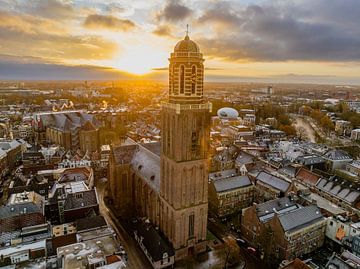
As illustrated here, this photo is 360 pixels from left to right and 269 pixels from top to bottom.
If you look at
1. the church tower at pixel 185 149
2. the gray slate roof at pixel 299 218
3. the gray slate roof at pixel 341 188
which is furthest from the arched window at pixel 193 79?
the gray slate roof at pixel 341 188

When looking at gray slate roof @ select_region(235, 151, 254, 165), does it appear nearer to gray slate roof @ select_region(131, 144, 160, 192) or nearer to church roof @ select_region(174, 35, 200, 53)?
gray slate roof @ select_region(131, 144, 160, 192)

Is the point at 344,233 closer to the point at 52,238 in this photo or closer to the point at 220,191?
the point at 220,191

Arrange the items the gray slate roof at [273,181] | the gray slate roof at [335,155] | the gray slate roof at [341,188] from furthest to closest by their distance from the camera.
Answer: the gray slate roof at [335,155]
the gray slate roof at [273,181]
the gray slate roof at [341,188]

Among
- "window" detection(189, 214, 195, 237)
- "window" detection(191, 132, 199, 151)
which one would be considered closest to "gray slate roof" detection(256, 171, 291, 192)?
"window" detection(189, 214, 195, 237)

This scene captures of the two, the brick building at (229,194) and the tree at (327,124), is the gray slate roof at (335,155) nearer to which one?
the brick building at (229,194)

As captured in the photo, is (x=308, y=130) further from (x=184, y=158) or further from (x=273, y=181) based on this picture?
(x=184, y=158)

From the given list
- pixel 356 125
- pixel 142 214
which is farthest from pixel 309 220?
pixel 356 125

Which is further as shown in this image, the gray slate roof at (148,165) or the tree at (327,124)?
the tree at (327,124)

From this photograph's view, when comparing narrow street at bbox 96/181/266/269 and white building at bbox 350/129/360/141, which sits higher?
white building at bbox 350/129/360/141
